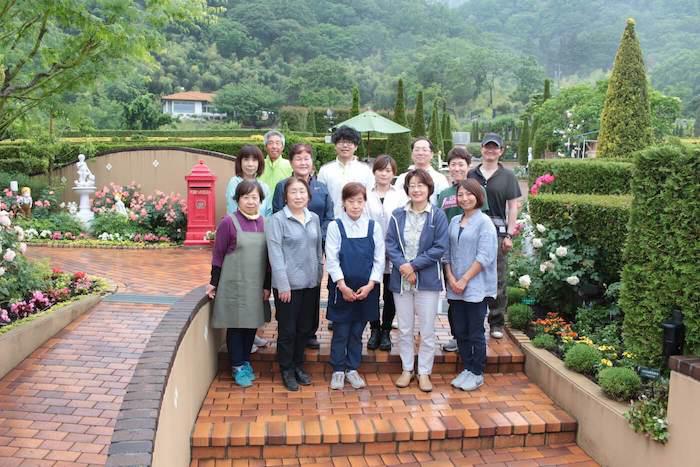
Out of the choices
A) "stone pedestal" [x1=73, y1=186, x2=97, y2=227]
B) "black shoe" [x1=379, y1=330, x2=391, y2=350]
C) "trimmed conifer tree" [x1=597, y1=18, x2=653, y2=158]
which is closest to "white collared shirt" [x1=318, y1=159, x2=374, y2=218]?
"black shoe" [x1=379, y1=330, x2=391, y2=350]

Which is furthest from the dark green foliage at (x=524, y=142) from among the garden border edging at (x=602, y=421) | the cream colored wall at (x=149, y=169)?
the garden border edging at (x=602, y=421)

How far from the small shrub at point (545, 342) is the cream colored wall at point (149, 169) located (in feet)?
26.1

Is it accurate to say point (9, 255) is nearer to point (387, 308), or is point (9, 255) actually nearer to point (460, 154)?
point (387, 308)

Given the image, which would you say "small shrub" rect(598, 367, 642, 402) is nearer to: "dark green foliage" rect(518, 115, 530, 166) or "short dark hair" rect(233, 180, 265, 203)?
"short dark hair" rect(233, 180, 265, 203)

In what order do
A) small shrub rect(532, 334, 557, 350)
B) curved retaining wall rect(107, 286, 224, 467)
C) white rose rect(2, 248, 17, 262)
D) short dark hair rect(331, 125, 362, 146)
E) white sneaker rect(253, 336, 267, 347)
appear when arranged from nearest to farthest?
curved retaining wall rect(107, 286, 224, 467) < short dark hair rect(331, 125, 362, 146) < small shrub rect(532, 334, 557, 350) < white sneaker rect(253, 336, 267, 347) < white rose rect(2, 248, 17, 262)

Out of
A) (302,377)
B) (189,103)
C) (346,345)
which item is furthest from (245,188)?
(189,103)

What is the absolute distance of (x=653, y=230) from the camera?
364 centimetres

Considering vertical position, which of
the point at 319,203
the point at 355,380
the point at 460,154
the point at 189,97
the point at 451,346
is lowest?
the point at 355,380

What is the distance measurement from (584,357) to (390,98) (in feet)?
233

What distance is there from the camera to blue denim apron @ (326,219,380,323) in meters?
4.06

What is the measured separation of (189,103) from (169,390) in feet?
205

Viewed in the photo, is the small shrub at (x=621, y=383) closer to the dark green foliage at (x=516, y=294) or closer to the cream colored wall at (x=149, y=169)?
the dark green foliage at (x=516, y=294)

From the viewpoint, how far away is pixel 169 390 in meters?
3.09

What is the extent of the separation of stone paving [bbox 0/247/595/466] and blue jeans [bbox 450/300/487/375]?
255 mm
